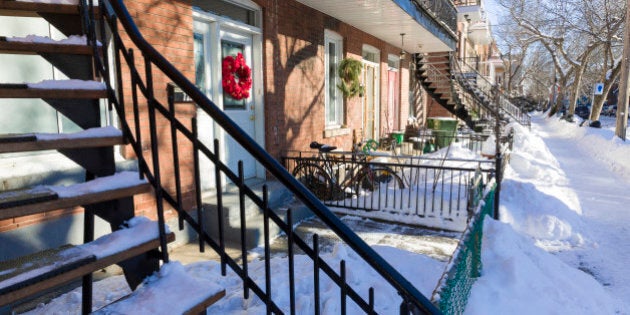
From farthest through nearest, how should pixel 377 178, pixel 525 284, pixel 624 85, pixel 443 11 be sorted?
pixel 624 85 < pixel 443 11 < pixel 377 178 < pixel 525 284

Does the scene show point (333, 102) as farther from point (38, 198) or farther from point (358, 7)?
point (38, 198)

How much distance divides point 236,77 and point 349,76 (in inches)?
153

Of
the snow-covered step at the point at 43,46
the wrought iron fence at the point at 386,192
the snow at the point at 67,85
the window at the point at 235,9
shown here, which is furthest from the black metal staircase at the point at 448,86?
the snow at the point at 67,85

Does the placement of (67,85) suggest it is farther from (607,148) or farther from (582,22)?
(582,22)

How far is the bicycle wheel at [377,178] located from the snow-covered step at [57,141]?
5.27 metres

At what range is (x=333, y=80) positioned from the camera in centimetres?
920

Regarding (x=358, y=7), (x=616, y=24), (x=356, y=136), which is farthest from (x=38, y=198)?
(x=616, y=24)

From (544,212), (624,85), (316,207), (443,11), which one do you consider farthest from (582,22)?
(316,207)

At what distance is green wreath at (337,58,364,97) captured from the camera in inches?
358

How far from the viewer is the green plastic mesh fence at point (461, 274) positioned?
2.28 meters

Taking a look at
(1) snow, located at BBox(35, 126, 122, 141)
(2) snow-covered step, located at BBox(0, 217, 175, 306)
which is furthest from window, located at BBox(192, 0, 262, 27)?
(2) snow-covered step, located at BBox(0, 217, 175, 306)

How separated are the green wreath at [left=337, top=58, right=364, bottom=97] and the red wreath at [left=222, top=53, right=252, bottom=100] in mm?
3541

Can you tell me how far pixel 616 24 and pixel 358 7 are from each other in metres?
17.1

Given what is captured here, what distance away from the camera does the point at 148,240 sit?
1829mm
